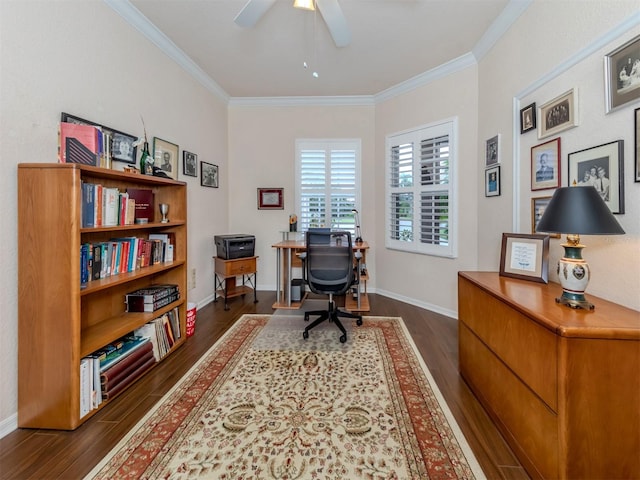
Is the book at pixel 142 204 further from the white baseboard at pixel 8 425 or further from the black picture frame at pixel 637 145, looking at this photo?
the black picture frame at pixel 637 145

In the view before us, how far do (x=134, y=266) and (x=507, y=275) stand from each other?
109 inches

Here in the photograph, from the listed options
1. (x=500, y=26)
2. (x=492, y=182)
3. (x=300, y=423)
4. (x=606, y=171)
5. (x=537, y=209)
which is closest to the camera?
(x=606, y=171)

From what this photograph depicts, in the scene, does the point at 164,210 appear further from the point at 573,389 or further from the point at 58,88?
the point at 573,389

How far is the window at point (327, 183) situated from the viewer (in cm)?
415

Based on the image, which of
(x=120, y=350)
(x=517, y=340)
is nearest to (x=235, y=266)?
(x=120, y=350)

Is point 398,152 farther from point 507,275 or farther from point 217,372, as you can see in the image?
point 217,372

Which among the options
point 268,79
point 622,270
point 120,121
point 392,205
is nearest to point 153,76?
point 120,121

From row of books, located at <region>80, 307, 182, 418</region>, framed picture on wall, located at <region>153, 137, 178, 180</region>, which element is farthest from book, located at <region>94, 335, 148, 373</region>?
framed picture on wall, located at <region>153, 137, 178, 180</region>

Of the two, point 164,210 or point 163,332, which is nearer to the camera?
point 163,332

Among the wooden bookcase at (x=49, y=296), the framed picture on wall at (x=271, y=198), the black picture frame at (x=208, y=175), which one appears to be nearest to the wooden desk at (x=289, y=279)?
the framed picture on wall at (x=271, y=198)

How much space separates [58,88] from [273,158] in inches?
105

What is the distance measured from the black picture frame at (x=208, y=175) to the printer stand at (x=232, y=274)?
3.35ft

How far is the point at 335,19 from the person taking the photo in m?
1.95

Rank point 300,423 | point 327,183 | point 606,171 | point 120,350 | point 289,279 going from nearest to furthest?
1. point 606,171
2. point 300,423
3. point 120,350
4. point 289,279
5. point 327,183
